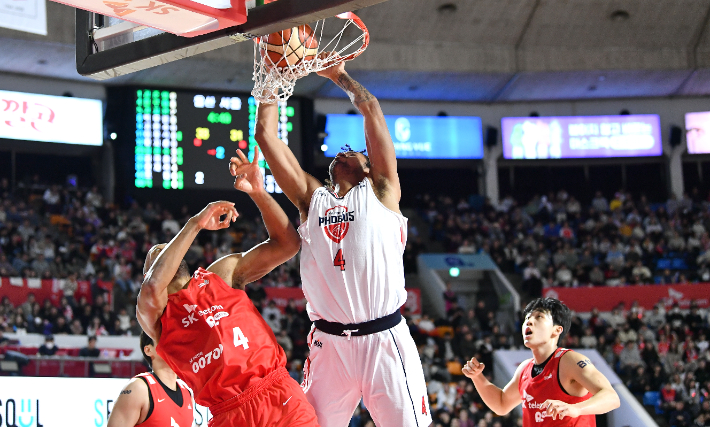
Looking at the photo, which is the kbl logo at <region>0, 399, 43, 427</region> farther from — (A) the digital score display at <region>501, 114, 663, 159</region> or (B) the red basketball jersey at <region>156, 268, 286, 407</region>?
(A) the digital score display at <region>501, 114, 663, 159</region>

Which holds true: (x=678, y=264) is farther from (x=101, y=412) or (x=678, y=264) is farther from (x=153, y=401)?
(x=153, y=401)

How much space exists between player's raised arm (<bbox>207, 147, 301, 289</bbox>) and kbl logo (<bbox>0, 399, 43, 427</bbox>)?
16.5 ft

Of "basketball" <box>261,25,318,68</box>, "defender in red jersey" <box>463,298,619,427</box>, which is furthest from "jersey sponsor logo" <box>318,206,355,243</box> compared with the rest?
"defender in red jersey" <box>463,298,619,427</box>

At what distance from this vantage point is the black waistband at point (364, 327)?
158 inches

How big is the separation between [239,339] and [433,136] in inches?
751

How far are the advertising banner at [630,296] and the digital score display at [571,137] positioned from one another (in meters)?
6.36

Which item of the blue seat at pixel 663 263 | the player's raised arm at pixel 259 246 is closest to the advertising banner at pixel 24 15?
the player's raised arm at pixel 259 246

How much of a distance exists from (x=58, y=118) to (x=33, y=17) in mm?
7011

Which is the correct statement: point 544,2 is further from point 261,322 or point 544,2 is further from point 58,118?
point 261,322

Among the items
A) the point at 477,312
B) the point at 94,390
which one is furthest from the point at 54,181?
the point at 94,390

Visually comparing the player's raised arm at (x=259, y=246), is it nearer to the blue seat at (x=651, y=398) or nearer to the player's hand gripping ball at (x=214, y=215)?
the player's hand gripping ball at (x=214, y=215)

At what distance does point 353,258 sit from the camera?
13.0 feet

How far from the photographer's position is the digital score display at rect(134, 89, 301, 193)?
58.9 ft

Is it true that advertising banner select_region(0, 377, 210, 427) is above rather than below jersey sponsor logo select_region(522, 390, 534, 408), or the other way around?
below
